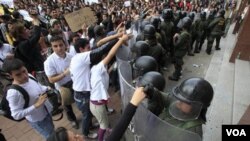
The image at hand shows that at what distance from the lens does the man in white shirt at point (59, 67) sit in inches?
140

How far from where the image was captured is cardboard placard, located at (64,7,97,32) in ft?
16.7

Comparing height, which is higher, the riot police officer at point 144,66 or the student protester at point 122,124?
the student protester at point 122,124

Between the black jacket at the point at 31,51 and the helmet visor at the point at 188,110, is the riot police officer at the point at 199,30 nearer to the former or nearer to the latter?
the black jacket at the point at 31,51

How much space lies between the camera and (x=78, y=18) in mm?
5258

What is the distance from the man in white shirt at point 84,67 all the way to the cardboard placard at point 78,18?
1943 millimetres

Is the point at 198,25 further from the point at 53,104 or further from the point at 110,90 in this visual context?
the point at 53,104

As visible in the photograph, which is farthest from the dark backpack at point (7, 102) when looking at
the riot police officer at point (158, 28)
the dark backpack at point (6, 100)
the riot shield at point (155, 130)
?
the riot police officer at point (158, 28)

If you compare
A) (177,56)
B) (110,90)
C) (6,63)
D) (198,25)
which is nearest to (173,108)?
(6,63)

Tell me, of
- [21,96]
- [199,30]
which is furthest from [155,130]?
[199,30]

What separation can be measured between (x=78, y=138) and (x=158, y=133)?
809mm

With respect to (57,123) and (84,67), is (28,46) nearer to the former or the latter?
(57,123)

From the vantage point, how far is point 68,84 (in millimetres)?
3941

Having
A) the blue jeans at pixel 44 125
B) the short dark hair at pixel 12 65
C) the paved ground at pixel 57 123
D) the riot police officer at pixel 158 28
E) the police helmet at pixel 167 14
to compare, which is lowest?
the paved ground at pixel 57 123

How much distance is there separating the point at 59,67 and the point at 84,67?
0.66 meters
